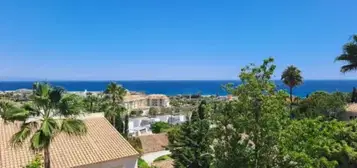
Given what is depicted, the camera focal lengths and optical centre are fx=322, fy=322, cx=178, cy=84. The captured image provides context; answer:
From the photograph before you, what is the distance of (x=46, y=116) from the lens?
13.7 m

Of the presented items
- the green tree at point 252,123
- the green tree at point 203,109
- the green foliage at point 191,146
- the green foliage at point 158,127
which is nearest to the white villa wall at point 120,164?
the green foliage at point 191,146

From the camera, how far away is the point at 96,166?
20.3 meters

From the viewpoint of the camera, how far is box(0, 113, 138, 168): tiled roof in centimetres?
1878

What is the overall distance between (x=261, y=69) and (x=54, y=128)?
8.68m

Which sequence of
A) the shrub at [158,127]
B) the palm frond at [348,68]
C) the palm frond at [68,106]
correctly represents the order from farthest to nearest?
the shrub at [158,127] → the palm frond at [348,68] → the palm frond at [68,106]

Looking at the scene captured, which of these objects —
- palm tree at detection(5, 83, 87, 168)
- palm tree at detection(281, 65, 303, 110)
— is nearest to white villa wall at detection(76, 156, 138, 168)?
palm tree at detection(5, 83, 87, 168)

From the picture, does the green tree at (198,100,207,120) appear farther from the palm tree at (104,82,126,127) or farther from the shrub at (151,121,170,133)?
the shrub at (151,121,170,133)

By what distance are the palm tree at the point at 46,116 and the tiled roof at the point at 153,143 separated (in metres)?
33.6

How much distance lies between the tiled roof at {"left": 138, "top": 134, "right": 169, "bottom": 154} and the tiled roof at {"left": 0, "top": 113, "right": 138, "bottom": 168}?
24.3 metres

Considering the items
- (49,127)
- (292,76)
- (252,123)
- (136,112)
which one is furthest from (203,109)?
(136,112)

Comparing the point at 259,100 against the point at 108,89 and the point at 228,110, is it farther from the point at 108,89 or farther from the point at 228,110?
the point at 108,89

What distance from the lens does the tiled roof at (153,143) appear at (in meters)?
48.1

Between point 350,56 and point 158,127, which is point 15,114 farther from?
point 158,127

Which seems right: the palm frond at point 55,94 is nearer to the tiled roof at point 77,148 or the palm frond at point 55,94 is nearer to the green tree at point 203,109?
the green tree at point 203,109
